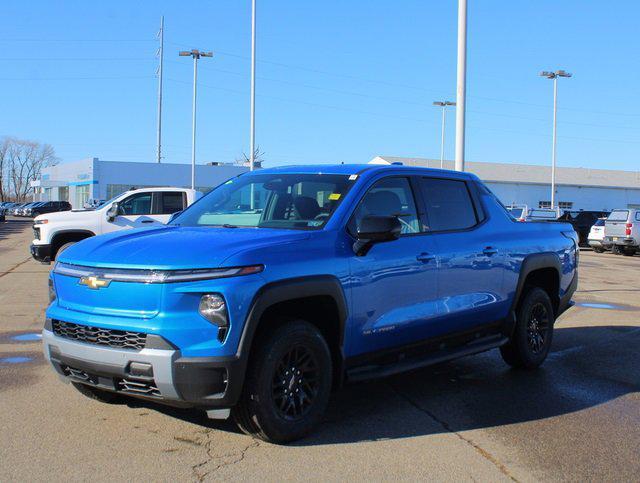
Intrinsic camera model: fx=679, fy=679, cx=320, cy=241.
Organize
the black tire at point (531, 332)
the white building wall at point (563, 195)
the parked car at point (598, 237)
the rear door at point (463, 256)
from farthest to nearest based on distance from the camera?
the white building wall at point (563, 195)
the parked car at point (598, 237)
the black tire at point (531, 332)
the rear door at point (463, 256)

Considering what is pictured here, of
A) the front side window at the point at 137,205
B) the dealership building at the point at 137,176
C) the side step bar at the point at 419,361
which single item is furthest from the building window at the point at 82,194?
the side step bar at the point at 419,361

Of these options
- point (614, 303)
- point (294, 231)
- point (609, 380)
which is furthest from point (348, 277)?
point (614, 303)

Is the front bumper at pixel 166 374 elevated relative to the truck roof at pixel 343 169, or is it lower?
lower

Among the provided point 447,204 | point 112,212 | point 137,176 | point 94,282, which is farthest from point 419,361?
point 137,176

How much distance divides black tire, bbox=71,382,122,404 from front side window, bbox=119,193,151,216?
10597mm

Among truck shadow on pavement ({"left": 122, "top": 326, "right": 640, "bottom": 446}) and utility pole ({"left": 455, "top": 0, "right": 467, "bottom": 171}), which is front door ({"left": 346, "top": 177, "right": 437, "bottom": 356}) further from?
utility pole ({"left": 455, "top": 0, "right": 467, "bottom": 171})

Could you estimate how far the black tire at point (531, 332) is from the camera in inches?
269

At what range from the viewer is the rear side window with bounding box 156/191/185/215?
1562cm

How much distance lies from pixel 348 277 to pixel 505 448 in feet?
5.21

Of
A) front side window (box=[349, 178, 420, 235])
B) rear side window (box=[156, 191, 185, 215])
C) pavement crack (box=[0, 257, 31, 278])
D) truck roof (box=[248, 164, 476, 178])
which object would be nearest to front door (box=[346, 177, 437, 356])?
front side window (box=[349, 178, 420, 235])

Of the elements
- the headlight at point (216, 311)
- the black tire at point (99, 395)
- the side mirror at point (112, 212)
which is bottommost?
the black tire at point (99, 395)

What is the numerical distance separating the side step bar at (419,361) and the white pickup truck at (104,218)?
881cm

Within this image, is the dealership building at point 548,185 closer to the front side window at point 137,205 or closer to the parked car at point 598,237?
the parked car at point 598,237

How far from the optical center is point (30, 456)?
4258 millimetres
